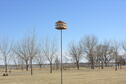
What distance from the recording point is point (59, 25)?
15375 millimetres

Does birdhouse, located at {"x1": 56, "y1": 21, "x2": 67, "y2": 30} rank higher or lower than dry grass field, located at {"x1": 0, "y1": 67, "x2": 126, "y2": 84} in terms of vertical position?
higher

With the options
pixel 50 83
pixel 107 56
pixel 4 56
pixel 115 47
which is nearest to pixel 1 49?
pixel 4 56

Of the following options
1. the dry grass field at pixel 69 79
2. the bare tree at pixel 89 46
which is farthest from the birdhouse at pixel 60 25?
the bare tree at pixel 89 46

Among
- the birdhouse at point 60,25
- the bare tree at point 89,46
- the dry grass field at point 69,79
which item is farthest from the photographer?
the bare tree at point 89,46

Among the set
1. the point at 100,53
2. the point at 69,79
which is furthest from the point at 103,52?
the point at 69,79

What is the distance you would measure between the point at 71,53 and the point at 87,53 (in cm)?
516

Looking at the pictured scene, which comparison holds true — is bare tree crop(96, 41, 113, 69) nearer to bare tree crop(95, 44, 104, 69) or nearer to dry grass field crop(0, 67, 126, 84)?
bare tree crop(95, 44, 104, 69)

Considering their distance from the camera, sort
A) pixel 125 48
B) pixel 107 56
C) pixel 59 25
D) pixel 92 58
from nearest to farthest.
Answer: pixel 59 25 → pixel 125 48 → pixel 92 58 → pixel 107 56

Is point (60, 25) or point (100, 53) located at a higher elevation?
point (60, 25)

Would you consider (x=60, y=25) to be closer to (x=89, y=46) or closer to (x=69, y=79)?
(x=69, y=79)

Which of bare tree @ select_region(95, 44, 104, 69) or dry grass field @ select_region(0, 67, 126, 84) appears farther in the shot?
bare tree @ select_region(95, 44, 104, 69)

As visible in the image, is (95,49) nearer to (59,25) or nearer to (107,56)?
(107,56)

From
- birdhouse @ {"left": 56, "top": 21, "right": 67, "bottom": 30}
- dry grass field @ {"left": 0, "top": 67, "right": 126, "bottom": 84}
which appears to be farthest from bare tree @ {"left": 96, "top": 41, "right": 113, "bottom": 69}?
birdhouse @ {"left": 56, "top": 21, "right": 67, "bottom": 30}

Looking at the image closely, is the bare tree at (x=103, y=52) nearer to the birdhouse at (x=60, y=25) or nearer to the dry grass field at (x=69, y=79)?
the dry grass field at (x=69, y=79)
